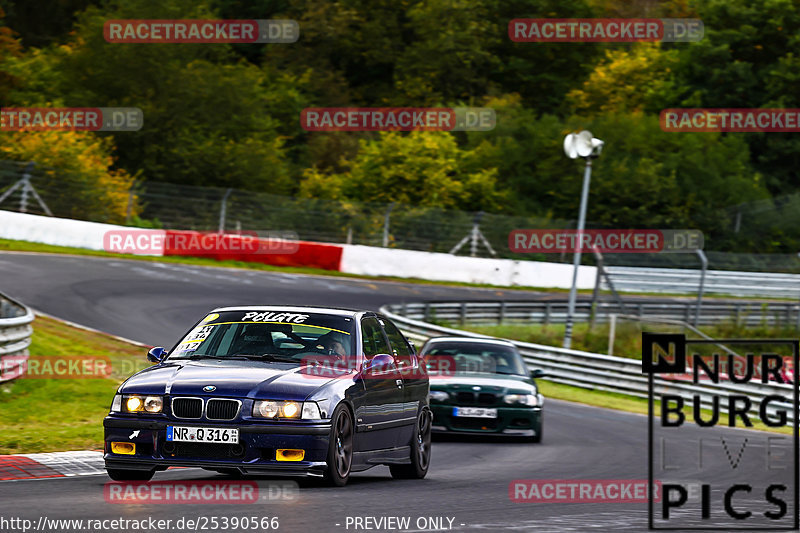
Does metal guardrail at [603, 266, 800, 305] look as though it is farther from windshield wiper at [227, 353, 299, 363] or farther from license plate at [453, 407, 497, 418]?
windshield wiper at [227, 353, 299, 363]

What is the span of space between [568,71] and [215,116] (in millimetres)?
25942

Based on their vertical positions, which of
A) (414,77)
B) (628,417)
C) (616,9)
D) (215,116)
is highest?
(616,9)

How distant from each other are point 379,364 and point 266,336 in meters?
0.93

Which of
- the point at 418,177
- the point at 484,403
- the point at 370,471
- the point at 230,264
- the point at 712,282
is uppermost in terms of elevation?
the point at 418,177

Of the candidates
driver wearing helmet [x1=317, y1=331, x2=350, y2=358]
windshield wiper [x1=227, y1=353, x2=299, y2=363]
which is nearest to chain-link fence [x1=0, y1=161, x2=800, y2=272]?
driver wearing helmet [x1=317, y1=331, x2=350, y2=358]

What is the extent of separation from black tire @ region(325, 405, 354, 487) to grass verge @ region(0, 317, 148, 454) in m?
3.66

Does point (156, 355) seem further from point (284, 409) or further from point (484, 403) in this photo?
point (484, 403)

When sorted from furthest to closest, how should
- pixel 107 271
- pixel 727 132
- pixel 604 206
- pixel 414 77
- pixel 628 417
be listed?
1. pixel 414 77
2. pixel 727 132
3. pixel 604 206
4. pixel 107 271
5. pixel 628 417

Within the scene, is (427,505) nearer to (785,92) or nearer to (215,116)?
(215,116)

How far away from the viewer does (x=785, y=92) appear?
62.0 m

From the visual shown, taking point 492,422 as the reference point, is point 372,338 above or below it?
above

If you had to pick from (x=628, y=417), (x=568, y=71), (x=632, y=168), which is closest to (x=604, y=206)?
(x=632, y=168)

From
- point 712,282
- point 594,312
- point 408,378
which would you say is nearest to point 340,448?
point 408,378

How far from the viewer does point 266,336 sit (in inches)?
385
